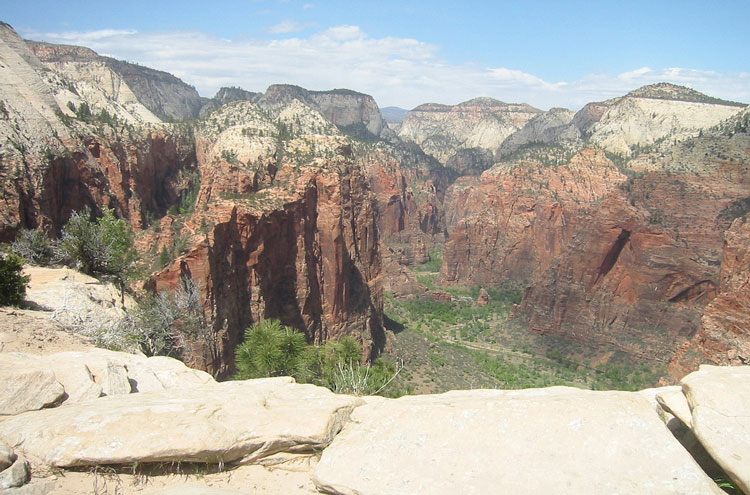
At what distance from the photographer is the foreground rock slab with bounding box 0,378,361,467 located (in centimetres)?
747

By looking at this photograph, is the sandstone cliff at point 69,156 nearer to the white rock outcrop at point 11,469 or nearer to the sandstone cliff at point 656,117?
the white rock outcrop at point 11,469

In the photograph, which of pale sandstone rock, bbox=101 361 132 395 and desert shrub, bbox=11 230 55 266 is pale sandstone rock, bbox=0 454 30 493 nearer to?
pale sandstone rock, bbox=101 361 132 395

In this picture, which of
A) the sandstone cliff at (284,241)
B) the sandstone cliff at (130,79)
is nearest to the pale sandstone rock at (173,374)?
the sandstone cliff at (284,241)

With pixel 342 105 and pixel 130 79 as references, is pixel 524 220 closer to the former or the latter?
pixel 342 105

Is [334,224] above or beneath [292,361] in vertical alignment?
above

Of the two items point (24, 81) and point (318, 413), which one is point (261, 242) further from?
point (24, 81)

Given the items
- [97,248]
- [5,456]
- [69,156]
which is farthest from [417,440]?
[69,156]

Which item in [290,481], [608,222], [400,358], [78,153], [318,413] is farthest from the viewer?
[608,222]

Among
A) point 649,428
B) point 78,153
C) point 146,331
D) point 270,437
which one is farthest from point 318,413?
point 78,153

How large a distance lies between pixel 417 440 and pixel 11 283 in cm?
1561

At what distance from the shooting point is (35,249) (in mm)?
24719

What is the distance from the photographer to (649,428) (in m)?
7.30

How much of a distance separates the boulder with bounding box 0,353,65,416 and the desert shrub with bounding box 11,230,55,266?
57.7 ft

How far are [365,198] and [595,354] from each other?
30.0m
